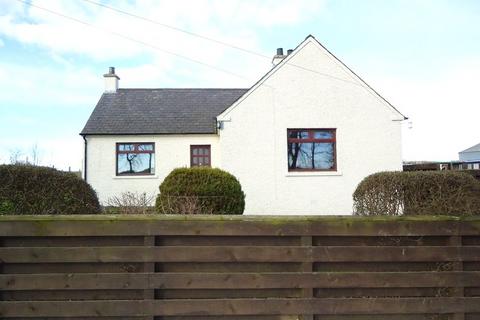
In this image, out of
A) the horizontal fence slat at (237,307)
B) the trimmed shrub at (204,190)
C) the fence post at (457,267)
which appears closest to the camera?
the horizontal fence slat at (237,307)

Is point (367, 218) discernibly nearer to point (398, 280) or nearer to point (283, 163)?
point (398, 280)

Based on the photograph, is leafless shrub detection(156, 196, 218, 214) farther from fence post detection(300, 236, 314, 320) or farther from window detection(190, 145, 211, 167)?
window detection(190, 145, 211, 167)

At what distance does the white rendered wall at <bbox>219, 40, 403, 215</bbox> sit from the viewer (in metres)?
15.6

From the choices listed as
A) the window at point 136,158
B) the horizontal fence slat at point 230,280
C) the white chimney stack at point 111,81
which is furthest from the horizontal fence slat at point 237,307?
the white chimney stack at point 111,81

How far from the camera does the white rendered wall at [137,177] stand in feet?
65.7

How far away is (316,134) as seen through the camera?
16.0 meters

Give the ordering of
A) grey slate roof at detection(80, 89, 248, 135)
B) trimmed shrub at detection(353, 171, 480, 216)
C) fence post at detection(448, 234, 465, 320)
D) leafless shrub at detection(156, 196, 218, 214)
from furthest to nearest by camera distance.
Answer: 1. grey slate roof at detection(80, 89, 248, 135)
2. leafless shrub at detection(156, 196, 218, 214)
3. trimmed shrub at detection(353, 171, 480, 216)
4. fence post at detection(448, 234, 465, 320)

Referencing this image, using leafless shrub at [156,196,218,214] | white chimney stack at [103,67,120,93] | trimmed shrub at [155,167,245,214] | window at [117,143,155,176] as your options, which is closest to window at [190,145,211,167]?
window at [117,143,155,176]

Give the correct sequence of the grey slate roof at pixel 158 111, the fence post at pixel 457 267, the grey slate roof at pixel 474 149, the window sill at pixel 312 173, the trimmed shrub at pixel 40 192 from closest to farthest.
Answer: the fence post at pixel 457 267, the trimmed shrub at pixel 40 192, the window sill at pixel 312 173, the grey slate roof at pixel 158 111, the grey slate roof at pixel 474 149

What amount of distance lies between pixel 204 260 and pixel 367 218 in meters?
1.56

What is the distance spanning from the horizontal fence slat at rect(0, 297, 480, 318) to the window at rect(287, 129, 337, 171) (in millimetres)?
11878

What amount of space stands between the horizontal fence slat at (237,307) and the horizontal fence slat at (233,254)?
1.21 feet

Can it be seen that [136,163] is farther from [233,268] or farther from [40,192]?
[233,268]

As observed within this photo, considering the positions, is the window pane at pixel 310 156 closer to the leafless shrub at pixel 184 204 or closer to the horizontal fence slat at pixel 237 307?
the leafless shrub at pixel 184 204
